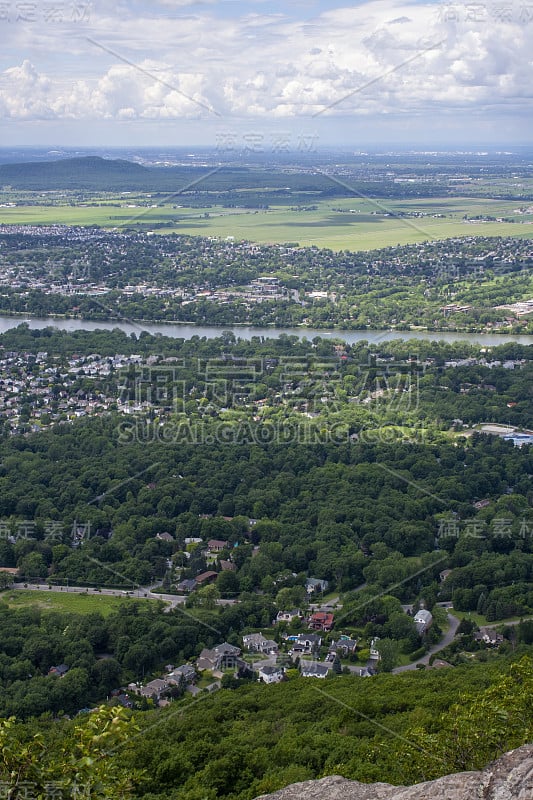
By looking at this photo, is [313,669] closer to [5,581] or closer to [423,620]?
[423,620]

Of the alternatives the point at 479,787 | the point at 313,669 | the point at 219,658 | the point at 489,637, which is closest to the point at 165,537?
the point at 219,658

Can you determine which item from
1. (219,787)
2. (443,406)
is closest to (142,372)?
(443,406)

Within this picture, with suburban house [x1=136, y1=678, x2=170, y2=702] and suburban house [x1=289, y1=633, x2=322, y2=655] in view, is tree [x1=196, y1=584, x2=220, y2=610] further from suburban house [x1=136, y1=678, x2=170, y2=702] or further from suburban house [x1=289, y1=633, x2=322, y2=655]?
suburban house [x1=136, y1=678, x2=170, y2=702]

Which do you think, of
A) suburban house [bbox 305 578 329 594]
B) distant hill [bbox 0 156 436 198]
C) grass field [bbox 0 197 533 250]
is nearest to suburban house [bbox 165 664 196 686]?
suburban house [bbox 305 578 329 594]

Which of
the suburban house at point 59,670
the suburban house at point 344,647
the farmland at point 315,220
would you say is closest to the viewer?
the suburban house at point 59,670

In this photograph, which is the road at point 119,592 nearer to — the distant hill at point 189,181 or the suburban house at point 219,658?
the suburban house at point 219,658

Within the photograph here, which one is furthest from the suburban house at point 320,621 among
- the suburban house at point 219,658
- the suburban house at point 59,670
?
the suburban house at point 59,670
